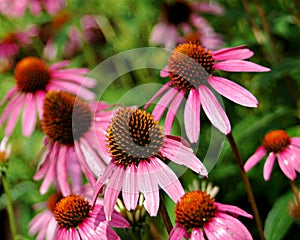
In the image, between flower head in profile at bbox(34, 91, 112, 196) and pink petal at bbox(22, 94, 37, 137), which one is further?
pink petal at bbox(22, 94, 37, 137)

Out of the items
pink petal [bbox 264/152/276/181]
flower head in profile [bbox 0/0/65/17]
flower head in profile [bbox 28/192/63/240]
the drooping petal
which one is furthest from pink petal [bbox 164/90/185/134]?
flower head in profile [bbox 0/0/65/17]

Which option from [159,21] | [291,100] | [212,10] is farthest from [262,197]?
[159,21]

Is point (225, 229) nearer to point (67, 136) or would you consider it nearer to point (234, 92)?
point (234, 92)

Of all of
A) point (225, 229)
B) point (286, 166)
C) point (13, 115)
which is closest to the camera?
point (225, 229)

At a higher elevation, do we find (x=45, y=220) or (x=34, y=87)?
(x=34, y=87)

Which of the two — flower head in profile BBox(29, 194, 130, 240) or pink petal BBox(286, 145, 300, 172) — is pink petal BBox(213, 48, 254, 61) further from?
flower head in profile BBox(29, 194, 130, 240)

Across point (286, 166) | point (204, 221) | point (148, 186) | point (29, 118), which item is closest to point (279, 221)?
point (286, 166)
